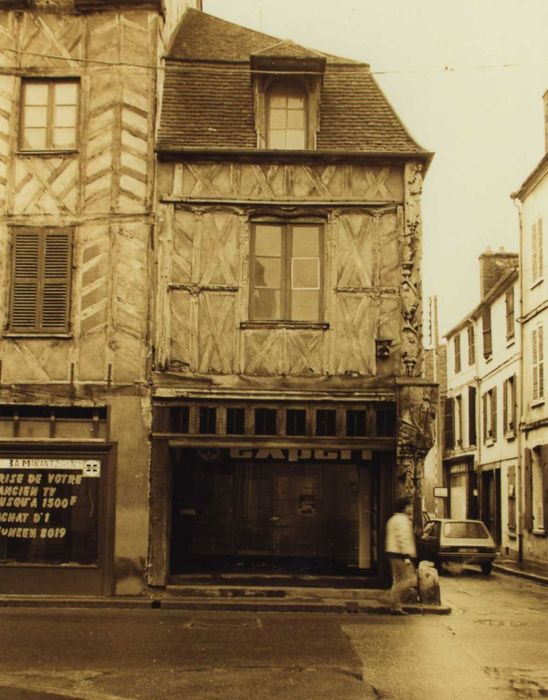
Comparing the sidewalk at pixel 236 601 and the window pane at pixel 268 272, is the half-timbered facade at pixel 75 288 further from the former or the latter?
the window pane at pixel 268 272

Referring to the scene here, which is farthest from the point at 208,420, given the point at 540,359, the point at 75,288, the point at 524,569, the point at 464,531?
the point at 540,359

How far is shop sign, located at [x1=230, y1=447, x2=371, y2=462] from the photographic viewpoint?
56.9ft

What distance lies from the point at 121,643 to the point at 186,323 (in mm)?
6614

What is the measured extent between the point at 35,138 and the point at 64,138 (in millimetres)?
→ 506

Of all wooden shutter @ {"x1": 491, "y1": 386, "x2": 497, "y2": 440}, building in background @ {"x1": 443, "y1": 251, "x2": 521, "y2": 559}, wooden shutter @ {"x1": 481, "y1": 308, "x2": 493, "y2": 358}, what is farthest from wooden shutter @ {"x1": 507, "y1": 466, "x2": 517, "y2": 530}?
wooden shutter @ {"x1": 481, "y1": 308, "x2": 493, "y2": 358}

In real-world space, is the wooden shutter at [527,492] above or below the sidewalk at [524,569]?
above

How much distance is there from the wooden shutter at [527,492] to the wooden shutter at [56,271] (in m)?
17.2

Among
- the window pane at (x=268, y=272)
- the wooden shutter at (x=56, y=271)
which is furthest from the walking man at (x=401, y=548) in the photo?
the wooden shutter at (x=56, y=271)

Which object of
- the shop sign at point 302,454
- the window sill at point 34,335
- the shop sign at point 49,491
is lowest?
the shop sign at point 49,491

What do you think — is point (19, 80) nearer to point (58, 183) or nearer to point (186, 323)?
point (58, 183)

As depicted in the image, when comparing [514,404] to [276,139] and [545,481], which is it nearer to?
[545,481]

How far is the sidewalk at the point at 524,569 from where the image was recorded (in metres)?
24.0

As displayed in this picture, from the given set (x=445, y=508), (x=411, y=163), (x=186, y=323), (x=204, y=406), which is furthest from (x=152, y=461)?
(x=445, y=508)

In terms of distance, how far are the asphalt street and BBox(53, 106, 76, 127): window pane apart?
8133mm
